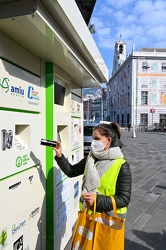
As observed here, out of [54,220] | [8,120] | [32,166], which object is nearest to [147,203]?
[54,220]

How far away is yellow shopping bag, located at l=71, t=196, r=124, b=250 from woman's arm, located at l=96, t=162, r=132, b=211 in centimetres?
4

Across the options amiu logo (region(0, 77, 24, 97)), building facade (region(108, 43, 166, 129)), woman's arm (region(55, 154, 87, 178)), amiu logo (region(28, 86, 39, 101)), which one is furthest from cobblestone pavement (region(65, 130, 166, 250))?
building facade (region(108, 43, 166, 129))

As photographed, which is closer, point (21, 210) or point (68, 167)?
point (21, 210)

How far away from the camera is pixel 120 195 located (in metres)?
1.67

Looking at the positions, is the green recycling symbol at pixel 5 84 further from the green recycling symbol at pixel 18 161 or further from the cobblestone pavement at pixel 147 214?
the cobblestone pavement at pixel 147 214

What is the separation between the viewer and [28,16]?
1257 millimetres

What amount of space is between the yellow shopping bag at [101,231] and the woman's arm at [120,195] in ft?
0.15

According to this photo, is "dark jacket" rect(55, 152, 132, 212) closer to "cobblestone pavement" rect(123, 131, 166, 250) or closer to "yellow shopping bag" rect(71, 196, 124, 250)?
"yellow shopping bag" rect(71, 196, 124, 250)

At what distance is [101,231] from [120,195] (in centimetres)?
29

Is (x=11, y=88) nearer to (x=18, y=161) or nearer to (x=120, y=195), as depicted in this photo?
(x=18, y=161)

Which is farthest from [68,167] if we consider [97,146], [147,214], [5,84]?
[147,214]

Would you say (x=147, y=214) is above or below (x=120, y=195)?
below

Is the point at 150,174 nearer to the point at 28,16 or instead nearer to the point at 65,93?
the point at 65,93

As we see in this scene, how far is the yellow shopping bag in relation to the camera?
5.11 feet
